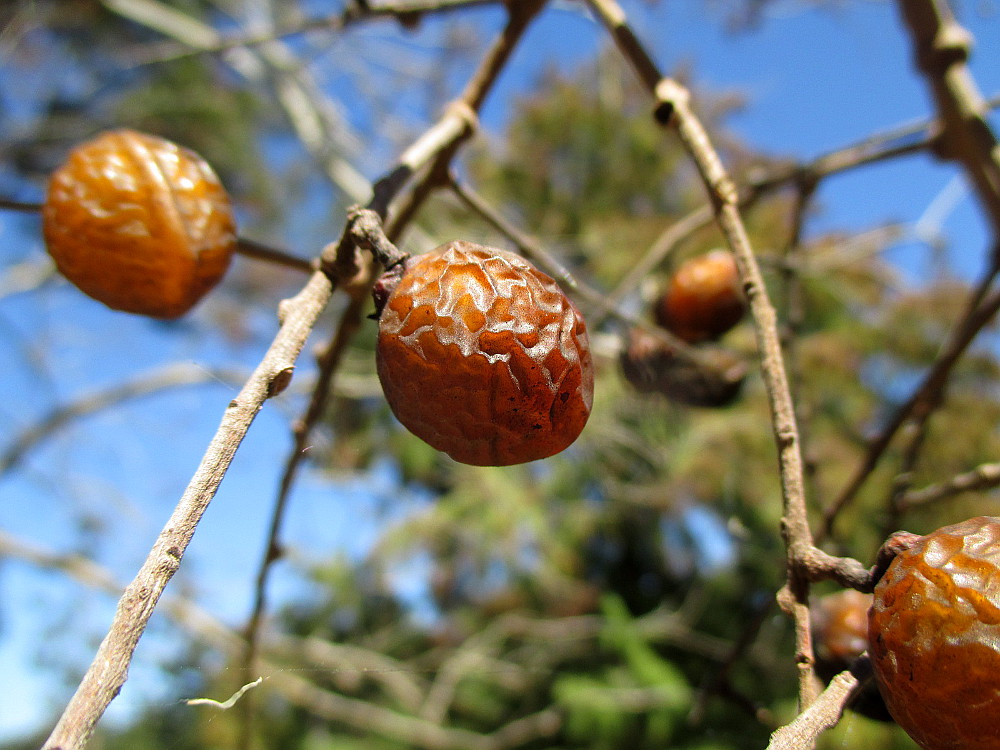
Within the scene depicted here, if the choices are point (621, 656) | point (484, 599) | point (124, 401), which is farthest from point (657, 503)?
point (124, 401)

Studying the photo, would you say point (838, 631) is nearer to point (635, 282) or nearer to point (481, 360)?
point (481, 360)

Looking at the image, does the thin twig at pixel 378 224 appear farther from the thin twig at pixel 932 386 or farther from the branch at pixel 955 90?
the thin twig at pixel 932 386

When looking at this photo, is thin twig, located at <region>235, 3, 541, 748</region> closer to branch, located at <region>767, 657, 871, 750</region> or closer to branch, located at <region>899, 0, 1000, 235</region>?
branch, located at <region>767, 657, 871, 750</region>

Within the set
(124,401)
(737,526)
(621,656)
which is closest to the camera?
(737,526)

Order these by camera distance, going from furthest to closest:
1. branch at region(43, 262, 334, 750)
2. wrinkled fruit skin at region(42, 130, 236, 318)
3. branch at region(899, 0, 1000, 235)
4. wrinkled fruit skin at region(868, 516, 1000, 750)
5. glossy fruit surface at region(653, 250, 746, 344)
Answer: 1. glossy fruit surface at region(653, 250, 746, 344)
2. branch at region(899, 0, 1000, 235)
3. wrinkled fruit skin at region(42, 130, 236, 318)
4. wrinkled fruit skin at region(868, 516, 1000, 750)
5. branch at region(43, 262, 334, 750)

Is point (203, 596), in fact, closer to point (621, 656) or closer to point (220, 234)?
point (621, 656)

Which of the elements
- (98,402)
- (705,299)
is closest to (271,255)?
(705,299)

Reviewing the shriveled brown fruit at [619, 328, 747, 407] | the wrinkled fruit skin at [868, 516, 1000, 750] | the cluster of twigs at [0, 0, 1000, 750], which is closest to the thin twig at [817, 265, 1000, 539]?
the cluster of twigs at [0, 0, 1000, 750]
